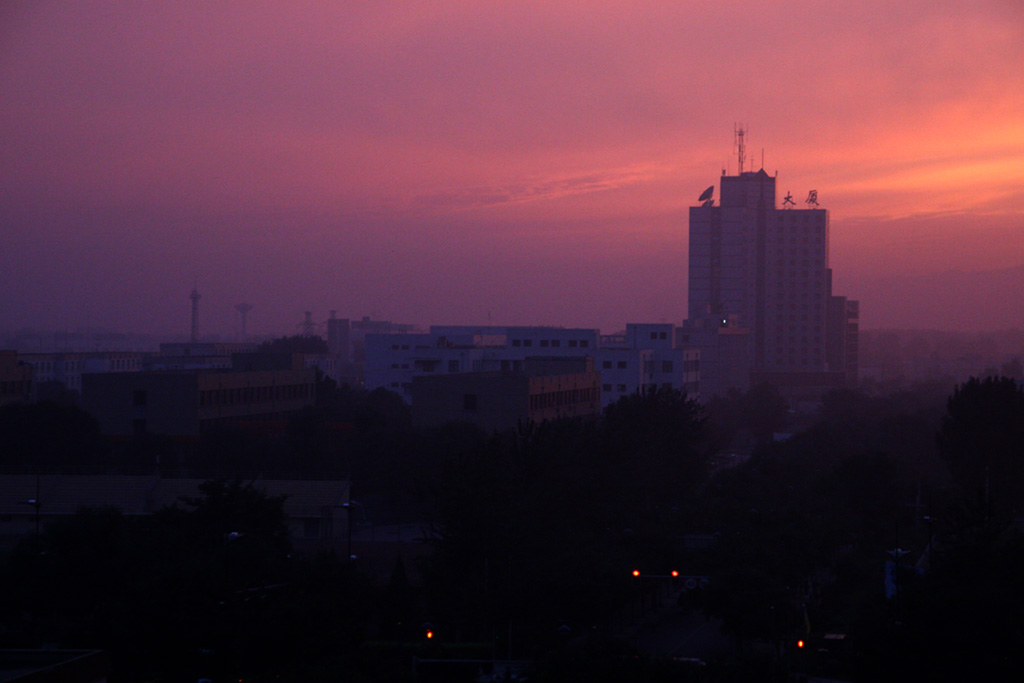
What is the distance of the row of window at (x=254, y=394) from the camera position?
36781mm

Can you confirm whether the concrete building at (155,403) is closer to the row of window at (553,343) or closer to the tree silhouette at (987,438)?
the row of window at (553,343)

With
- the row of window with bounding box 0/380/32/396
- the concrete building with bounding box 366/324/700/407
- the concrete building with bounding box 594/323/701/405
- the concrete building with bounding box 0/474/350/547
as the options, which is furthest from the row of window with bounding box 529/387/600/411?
the row of window with bounding box 0/380/32/396

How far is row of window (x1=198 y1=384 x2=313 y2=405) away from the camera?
121 feet

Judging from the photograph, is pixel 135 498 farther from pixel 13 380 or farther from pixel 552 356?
pixel 552 356

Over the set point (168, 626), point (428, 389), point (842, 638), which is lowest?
point (842, 638)

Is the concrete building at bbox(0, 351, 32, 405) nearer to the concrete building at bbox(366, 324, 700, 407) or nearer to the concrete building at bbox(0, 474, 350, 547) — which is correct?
the concrete building at bbox(0, 474, 350, 547)

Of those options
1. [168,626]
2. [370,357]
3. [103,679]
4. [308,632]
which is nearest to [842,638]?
[308,632]

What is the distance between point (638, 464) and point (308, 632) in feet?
40.5

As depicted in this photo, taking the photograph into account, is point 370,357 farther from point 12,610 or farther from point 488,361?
point 12,610

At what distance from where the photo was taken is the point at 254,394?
4056cm

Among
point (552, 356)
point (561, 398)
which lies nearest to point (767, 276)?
point (552, 356)

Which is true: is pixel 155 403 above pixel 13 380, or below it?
below

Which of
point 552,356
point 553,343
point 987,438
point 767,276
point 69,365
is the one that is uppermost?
point 767,276

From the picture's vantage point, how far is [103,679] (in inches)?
340
